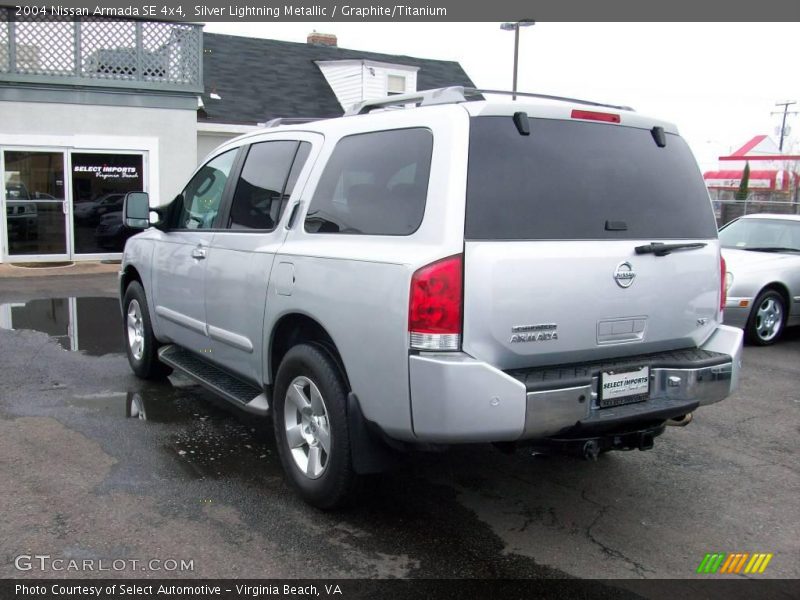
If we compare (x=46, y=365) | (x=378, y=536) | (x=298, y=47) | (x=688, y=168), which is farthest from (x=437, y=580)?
(x=298, y=47)

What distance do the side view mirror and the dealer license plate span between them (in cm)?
397

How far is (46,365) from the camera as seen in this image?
7.05 m

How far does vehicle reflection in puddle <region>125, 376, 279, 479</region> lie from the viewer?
4590mm

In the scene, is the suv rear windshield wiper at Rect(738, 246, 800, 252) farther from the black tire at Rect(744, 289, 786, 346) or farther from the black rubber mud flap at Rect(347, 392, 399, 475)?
the black rubber mud flap at Rect(347, 392, 399, 475)

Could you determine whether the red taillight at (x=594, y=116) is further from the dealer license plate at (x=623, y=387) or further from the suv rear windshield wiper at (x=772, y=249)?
the suv rear windshield wiper at (x=772, y=249)

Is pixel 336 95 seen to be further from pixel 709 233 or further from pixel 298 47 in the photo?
pixel 709 233

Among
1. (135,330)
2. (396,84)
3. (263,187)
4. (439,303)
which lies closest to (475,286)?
(439,303)

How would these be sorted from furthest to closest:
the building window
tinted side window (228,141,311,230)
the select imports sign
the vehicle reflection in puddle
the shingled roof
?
the building window, the shingled roof, the select imports sign, the vehicle reflection in puddle, tinted side window (228,141,311,230)

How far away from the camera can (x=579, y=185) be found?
3658 mm

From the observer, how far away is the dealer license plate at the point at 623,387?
3.52m

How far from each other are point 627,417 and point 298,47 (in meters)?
23.4

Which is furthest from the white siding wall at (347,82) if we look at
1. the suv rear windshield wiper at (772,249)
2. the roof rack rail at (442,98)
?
the roof rack rail at (442,98)
